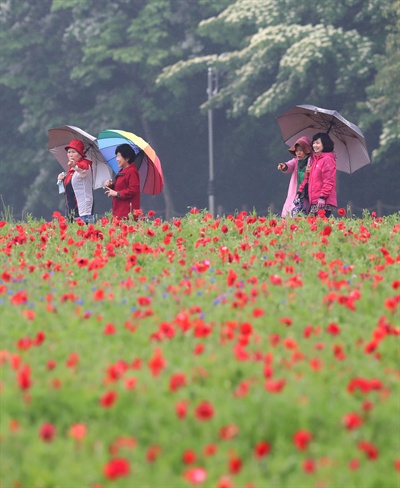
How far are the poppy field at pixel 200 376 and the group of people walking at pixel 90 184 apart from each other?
17.1 feet

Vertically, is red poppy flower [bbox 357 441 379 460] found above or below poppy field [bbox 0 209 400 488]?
below

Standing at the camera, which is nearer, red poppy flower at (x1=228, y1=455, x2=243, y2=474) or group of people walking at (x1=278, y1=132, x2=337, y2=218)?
red poppy flower at (x1=228, y1=455, x2=243, y2=474)

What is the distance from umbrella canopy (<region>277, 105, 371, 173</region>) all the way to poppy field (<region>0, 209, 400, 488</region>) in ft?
20.5

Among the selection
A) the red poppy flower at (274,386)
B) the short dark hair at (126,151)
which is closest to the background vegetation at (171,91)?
the short dark hair at (126,151)

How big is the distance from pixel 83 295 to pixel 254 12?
29.4 meters

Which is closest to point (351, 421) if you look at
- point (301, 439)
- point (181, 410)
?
point (301, 439)

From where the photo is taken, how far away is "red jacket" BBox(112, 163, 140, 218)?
14172 mm

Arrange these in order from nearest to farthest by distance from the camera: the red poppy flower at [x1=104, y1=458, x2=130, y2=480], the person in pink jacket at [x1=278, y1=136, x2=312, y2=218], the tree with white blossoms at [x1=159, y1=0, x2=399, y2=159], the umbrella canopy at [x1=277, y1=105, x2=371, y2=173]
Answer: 1. the red poppy flower at [x1=104, y1=458, x2=130, y2=480]
2. the person in pink jacket at [x1=278, y1=136, x2=312, y2=218]
3. the umbrella canopy at [x1=277, y1=105, x2=371, y2=173]
4. the tree with white blossoms at [x1=159, y1=0, x2=399, y2=159]

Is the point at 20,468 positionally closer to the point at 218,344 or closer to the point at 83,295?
the point at 218,344

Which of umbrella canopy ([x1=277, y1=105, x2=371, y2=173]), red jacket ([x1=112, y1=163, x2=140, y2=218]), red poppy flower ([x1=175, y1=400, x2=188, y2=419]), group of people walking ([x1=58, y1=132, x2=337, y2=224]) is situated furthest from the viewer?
umbrella canopy ([x1=277, y1=105, x2=371, y2=173])

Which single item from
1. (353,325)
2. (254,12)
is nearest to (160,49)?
(254,12)

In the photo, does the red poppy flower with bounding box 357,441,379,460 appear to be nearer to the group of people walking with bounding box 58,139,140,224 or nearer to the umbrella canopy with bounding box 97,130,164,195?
the group of people walking with bounding box 58,139,140,224

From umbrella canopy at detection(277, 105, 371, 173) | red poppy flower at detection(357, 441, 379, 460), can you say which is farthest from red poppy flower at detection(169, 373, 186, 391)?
umbrella canopy at detection(277, 105, 371, 173)

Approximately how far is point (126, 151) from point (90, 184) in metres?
0.81
